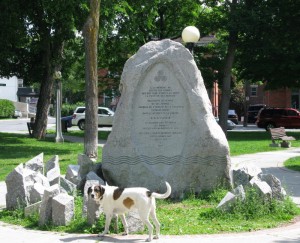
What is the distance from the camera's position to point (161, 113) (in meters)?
11.2

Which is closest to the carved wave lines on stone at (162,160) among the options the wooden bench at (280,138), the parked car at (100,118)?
the wooden bench at (280,138)

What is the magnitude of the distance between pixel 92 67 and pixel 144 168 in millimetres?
7328

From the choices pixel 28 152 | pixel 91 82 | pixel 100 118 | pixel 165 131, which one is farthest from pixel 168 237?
pixel 100 118

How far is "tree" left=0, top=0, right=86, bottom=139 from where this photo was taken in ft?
79.0

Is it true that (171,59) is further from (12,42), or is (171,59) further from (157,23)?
(157,23)

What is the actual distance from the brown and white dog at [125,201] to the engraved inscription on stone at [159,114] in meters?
3.15

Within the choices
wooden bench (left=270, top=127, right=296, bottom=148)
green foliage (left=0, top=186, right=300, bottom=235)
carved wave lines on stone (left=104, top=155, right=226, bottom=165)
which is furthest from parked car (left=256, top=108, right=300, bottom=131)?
green foliage (left=0, top=186, right=300, bottom=235)

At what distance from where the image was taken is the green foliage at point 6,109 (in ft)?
208

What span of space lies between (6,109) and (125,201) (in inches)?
2295

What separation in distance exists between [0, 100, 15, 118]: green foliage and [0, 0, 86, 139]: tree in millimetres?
33127

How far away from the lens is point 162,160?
11047 millimetres

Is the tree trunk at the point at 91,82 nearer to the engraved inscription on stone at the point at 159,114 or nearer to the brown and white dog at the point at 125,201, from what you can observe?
the engraved inscription on stone at the point at 159,114

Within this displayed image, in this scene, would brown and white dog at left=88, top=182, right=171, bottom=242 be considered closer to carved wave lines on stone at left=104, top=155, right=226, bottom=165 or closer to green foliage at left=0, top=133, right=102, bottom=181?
carved wave lines on stone at left=104, top=155, right=226, bottom=165

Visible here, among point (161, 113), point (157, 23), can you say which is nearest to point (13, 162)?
point (161, 113)
